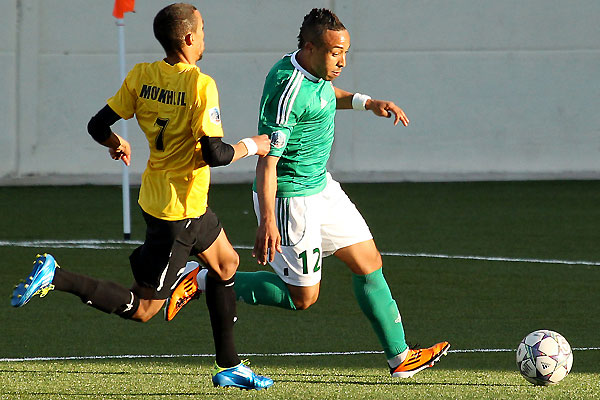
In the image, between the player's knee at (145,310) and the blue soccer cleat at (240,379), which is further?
the player's knee at (145,310)

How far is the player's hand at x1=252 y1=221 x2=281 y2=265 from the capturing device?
5.07 metres

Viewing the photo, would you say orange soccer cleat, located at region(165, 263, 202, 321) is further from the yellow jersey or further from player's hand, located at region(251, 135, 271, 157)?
player's hand, located at region(251, 135, 271, 157)

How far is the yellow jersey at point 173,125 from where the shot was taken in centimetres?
490

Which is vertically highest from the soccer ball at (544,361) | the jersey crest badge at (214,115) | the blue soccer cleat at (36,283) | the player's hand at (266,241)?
the jersey crest badge at (214,115)

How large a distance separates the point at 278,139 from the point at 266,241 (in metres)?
0.50

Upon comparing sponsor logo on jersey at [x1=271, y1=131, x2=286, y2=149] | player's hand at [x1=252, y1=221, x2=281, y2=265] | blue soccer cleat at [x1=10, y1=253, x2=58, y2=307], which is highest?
sponsor logo on jersey at [x1=271, y1=131, x2=286, y2=149]

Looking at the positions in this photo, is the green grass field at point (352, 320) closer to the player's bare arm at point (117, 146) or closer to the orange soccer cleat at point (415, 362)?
the orange soccer cleat at point (415, 362)

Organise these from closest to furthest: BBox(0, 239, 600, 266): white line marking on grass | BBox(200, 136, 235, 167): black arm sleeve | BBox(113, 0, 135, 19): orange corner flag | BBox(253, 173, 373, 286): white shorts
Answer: BBox(200, 136, 235, 167): black arm sleeve, BBox(253, 173, 373, 286): white shorts, BBox(0, 239, 600, 266): white line marking on grass, BBox(113, 0, 135, 19): orange corner flag

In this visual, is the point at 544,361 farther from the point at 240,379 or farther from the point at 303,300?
the point at 240,379

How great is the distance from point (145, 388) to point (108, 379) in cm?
36

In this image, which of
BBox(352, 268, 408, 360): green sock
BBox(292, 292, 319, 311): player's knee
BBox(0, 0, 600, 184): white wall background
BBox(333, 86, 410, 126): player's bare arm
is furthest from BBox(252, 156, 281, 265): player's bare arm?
BBox(0, 0, 600, 184): white wall background

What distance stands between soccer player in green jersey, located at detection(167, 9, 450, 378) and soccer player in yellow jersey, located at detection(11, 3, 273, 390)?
31cm

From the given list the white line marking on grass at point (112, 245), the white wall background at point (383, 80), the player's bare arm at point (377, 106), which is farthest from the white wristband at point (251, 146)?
the white wall background at point (383, 80)

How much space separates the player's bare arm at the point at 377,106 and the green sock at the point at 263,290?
0.97 meters
